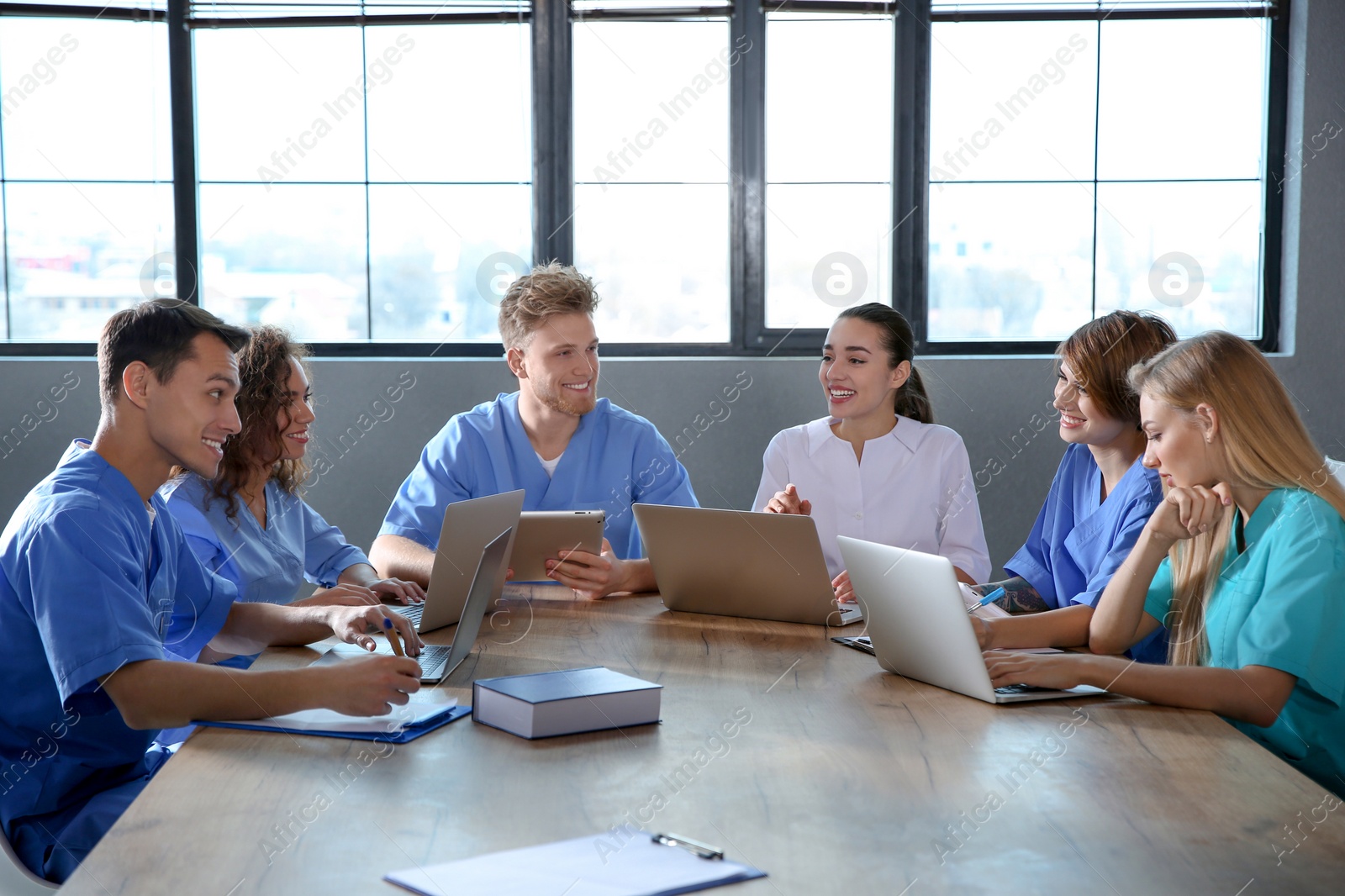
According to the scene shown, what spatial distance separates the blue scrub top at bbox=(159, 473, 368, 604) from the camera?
1928mm

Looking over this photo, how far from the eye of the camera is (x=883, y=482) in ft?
8.52

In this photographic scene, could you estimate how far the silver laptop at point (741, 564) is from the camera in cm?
174

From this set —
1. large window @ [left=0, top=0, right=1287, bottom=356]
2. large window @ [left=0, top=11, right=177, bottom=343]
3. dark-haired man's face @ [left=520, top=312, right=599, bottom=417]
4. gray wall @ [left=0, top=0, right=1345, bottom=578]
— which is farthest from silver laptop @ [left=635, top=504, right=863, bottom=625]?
large window @ [left=0, top=11, right=177, bottom=343]

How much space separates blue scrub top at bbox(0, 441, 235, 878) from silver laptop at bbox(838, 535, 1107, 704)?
878mm

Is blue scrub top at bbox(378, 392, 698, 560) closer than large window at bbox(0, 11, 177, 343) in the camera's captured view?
Yes

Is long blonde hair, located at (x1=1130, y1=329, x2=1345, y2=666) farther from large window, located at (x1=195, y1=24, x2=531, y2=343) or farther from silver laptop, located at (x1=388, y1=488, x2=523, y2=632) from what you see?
large window, located at (x1=195, y1=24, x2=531, y2=343)

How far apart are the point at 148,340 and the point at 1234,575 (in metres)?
1.50

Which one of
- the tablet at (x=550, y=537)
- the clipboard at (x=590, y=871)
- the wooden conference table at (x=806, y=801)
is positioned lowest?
the wooden conference table at (x=806, y=801)

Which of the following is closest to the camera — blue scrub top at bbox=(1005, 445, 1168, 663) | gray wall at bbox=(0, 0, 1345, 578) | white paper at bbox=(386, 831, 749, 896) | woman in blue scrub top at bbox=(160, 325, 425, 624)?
white paper at bbox=(386, 831, 749, 896)

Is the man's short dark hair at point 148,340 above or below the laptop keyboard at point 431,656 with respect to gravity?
above

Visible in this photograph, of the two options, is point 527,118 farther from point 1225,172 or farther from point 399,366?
point 1225,172

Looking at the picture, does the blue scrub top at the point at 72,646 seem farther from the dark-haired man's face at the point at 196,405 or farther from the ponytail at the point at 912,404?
the ponytail at the point at 912,404

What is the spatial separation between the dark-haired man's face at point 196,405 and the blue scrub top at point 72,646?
83mm

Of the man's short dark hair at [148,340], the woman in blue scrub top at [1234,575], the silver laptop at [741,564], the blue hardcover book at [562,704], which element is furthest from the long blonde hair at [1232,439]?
the man's short dark hair at [148,340]
